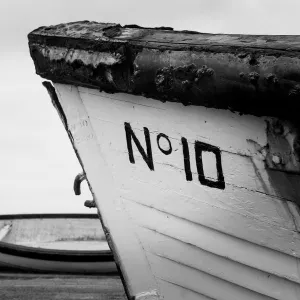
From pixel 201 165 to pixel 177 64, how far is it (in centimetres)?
36

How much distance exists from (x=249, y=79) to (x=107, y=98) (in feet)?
2.27

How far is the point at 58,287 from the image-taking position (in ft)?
15.2

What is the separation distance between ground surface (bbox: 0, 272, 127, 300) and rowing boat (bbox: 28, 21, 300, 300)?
122 centimetres

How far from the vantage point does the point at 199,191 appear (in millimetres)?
2662

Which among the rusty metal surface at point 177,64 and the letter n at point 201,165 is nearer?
the rusty metal surface at point 177,64

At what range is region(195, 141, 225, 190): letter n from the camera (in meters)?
2.52

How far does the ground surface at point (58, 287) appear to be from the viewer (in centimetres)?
433

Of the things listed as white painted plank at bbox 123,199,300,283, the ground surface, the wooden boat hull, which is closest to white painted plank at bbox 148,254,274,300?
white painted plank at bbox 123,199,300,283

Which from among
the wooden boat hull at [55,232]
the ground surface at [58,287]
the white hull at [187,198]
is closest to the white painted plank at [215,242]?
the white hull at [187,198]

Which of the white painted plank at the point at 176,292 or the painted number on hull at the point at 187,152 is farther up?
the painted number on hull at the point at 187,152

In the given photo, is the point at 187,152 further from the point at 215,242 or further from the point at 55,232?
the point at 55,232

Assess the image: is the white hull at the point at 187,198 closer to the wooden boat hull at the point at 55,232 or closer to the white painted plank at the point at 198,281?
the white painted plank at the point at 198,281

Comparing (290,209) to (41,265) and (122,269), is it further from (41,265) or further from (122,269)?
(41,265)

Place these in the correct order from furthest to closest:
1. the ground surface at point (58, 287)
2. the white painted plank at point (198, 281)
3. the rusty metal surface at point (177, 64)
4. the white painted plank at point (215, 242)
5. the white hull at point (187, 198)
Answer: the ground surface at point (58, 287) → the white painted plank at point (198, 281) → the white painted plank at point (215, 242) → the white hull at point (187, 198) → the rusty metal surface at point (177, 64)
